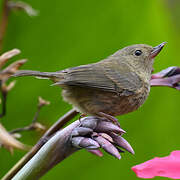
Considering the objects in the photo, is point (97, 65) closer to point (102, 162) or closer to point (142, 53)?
point (142, 53)

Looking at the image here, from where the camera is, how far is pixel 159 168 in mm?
718

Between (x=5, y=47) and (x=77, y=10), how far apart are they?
11.9 inches

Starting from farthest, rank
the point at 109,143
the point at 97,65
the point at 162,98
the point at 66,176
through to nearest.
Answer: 1. the point at 162,98
2. the point at 66,176
3. the point at 97,65
4. the point at 109,143

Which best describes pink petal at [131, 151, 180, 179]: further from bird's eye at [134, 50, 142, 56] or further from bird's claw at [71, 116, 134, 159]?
bird's eye at [134, 50, 142, 56]

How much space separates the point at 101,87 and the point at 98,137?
41 centimetres

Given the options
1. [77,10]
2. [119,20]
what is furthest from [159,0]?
[77,10]

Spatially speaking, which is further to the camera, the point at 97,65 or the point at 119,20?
the point at 119,20

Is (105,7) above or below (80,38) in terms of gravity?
above

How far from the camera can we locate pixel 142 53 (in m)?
1.29

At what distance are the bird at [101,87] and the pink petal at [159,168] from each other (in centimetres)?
26

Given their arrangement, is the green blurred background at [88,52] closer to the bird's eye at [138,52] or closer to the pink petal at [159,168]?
the bird's eye at [138,52]

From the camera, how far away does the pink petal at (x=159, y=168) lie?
0.70 meters

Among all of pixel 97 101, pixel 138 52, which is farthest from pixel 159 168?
pixel 138 52

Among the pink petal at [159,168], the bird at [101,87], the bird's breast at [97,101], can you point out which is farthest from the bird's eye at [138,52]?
the pink petal at [159,168]
